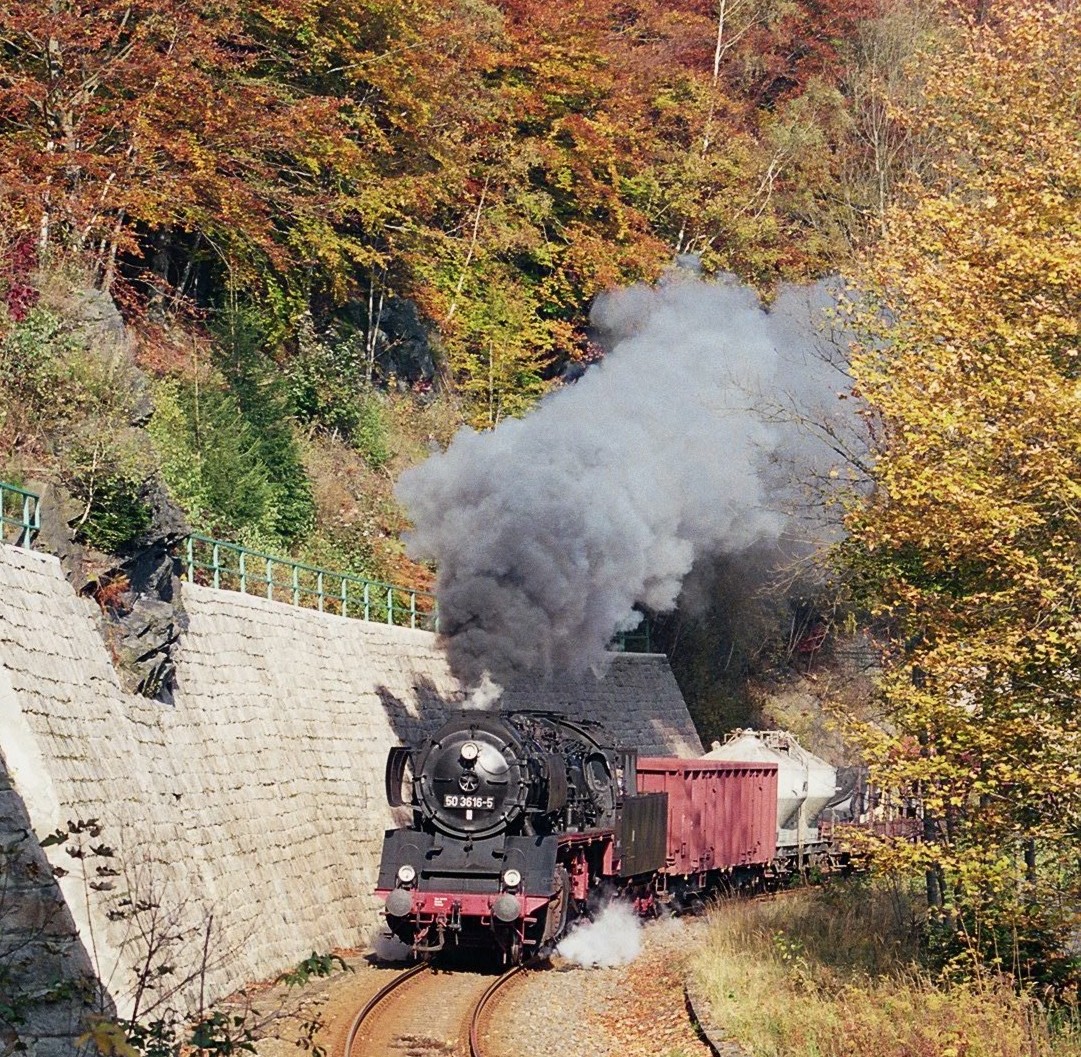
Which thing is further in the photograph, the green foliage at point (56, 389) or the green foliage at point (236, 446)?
the green foliage at point (236, 446)

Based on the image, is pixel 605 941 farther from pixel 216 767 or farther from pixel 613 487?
pixel 613 487

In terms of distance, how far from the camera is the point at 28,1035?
11.6 metres

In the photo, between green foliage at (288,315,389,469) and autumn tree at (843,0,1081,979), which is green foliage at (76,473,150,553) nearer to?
autumn tree at (843,0,1081,979)

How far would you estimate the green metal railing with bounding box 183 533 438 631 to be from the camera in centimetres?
2355

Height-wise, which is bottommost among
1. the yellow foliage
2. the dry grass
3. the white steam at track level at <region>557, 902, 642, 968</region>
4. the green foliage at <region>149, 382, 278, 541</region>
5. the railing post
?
the white steam at track level at <region>557, 902, 642, 968</region>

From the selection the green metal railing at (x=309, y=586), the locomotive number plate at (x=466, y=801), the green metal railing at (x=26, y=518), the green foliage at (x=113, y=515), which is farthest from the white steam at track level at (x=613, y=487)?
the green metal railing at (x=26, y=518)

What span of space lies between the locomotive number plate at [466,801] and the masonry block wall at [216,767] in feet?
7.65

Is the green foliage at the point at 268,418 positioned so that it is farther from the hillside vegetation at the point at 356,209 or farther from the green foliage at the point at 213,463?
the green foliage at the point at 213,463

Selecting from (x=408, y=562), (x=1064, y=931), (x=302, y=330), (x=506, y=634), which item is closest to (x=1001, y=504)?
(x=1064, y=931)

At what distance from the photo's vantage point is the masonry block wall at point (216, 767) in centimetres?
1359

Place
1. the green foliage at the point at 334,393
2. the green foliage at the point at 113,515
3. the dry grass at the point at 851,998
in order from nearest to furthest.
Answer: the dry grass at the point at 851,998 → the green foliage at the point at 113,515 → the green foliage at the point at 334,393

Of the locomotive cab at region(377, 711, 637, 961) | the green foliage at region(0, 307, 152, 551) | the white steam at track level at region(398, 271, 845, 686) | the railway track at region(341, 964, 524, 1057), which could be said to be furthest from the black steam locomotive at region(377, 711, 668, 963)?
the green foliage at region(0, 307, 152, 551)

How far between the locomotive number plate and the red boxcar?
Answer: 5.07 meters

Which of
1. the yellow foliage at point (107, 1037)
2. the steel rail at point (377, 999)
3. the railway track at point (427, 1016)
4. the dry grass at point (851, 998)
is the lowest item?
the railway track at point (427, 1016)
